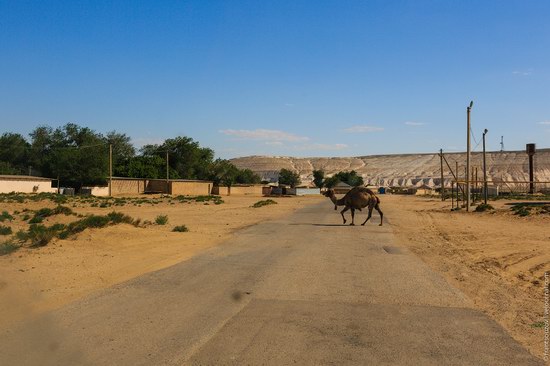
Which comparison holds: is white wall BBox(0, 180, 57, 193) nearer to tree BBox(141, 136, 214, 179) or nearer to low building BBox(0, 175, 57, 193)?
low building BBox(0, 175, 57, 193)

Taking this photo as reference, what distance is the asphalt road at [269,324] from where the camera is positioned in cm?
605

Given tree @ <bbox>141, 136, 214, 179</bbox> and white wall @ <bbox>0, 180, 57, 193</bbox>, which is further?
tree @ <bbox>141, 136, 214, 179</bbox>

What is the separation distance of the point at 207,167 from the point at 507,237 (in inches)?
3844

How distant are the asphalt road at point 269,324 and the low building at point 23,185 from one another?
65846 millimetres

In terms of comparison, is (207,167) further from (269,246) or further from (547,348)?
(547,348)

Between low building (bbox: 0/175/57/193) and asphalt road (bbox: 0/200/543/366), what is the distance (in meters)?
65.8

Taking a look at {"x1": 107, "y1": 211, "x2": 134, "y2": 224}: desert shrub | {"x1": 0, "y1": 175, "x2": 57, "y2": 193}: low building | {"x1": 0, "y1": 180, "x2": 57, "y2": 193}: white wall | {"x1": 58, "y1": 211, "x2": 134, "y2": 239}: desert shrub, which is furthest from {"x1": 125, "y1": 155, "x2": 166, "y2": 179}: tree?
A: {"x1": 58, "y1": 211, "x2": 134, "y2": 239}: desert shrub

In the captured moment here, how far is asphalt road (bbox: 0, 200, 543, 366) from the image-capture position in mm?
6055

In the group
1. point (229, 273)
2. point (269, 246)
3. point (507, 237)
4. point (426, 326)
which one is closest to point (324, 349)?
point (426, 326)

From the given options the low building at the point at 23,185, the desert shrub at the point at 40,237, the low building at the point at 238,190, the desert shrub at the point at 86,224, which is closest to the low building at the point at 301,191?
the low building at the point at 238,190

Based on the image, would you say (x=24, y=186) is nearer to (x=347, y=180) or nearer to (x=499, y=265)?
(x=499, y=265)

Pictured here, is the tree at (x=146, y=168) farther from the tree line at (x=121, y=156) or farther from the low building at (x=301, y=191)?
the low building at (x=301, y=191)

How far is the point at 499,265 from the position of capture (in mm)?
14352

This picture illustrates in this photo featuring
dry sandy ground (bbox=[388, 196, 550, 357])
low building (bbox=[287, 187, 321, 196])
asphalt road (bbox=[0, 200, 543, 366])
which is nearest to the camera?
asphalt road (bbox=[0, 200, 543, 366])
